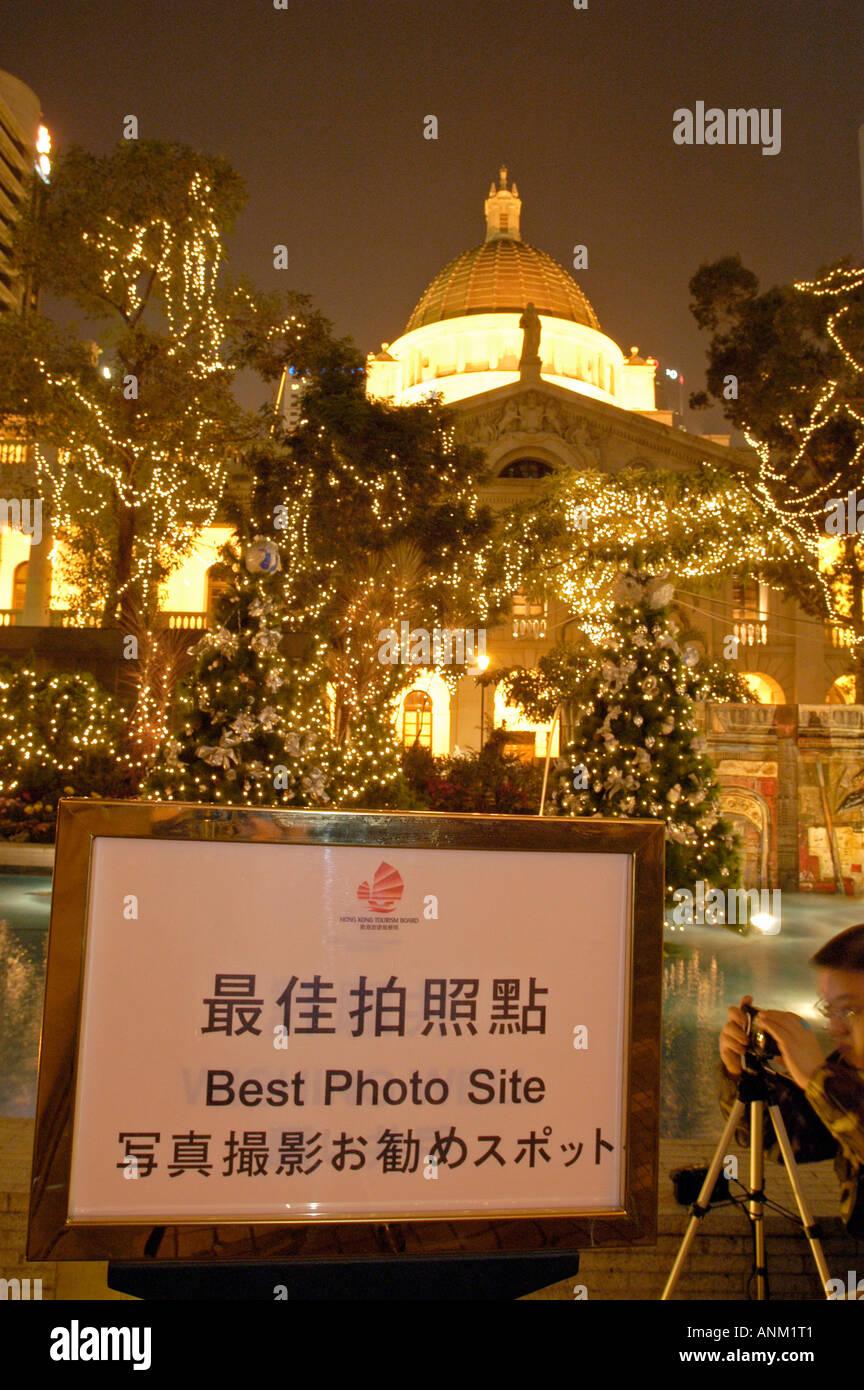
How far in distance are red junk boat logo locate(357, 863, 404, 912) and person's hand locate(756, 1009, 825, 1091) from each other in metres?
1.16

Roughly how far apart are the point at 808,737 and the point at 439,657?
462 inches

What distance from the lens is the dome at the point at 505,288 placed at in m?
56.4

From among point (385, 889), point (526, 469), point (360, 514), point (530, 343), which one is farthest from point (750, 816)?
point (530, 343)

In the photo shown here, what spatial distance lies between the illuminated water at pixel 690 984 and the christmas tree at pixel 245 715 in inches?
85.6

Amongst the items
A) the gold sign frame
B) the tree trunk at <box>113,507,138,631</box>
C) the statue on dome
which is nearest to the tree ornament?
the gold sign frame

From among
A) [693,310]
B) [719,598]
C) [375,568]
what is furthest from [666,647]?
[719,598]

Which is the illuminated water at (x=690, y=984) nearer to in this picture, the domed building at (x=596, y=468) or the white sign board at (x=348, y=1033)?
the domed building at (x=596, y=468)

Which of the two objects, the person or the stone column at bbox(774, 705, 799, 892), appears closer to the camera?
the person

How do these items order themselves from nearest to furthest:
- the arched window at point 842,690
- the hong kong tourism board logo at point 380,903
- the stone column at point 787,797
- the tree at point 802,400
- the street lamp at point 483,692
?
the hong kong tourism board logo at point 380,903 → the stone column at point 787,797 → the tree at point 802,400 → the street lamp at point 483,692 → the arched window at point 842,690

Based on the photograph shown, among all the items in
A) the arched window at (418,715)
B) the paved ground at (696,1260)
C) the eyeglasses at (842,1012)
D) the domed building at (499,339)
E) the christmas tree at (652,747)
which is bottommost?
the paved ground at (696,1260)

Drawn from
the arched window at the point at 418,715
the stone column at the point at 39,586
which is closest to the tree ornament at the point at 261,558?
the stone column at the point at 39,586

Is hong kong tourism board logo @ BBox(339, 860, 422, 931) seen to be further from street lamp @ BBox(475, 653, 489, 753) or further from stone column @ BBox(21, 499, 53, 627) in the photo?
stone column @ BBox(21, 499, 53, 627)

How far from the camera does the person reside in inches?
101
